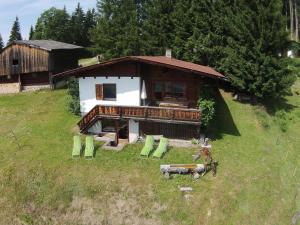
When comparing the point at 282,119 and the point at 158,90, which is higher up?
the point at 158,90

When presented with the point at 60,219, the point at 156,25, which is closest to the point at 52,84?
the point at 156,25

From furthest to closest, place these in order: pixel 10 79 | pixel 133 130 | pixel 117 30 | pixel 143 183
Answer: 1. pixel 117 30
2. pixel 10 79
3. pixel 133 130
4. pixel 143 183

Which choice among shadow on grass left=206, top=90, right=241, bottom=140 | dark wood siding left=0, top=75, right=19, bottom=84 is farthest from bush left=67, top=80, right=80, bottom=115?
dark wood siding left=0, top=75, right=19, bottom=84

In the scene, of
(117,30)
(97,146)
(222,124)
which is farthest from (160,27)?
(97,146)

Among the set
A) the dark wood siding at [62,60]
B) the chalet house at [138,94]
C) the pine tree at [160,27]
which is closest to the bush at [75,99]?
the chalet house at [138,94]

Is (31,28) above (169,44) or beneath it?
above

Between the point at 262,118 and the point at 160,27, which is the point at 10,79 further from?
the point at 262,118

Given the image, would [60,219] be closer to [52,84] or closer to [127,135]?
[127,135]

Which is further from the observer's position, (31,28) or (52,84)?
(31,28)
